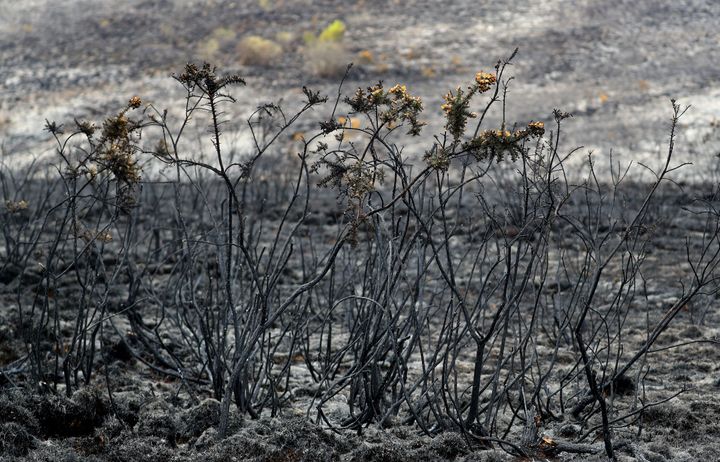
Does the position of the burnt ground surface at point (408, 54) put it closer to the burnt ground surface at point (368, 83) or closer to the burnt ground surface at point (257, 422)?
the burnt ground surface at point (368, 83)

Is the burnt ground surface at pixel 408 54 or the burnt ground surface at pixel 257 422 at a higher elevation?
the burnt ground surface at pixel 408 54

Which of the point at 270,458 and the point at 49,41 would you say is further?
the point at 49,41

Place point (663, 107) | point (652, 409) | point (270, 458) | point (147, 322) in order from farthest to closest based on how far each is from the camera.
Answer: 1. point (663, 107)
2. point (147, 322)
3. point (652, 409)
4. point (270, 458)

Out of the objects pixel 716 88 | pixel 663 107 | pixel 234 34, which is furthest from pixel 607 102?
pixel 234 34

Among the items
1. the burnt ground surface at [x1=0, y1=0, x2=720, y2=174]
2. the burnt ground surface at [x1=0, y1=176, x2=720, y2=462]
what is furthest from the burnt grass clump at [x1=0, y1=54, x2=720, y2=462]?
the burnt ground surface at [x1=0, y1=0, x2=720, y2=174]

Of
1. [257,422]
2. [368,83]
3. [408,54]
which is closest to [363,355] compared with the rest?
[257,422]

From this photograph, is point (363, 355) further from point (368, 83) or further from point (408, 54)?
point (408, 54)

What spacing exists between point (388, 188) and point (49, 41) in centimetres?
1130

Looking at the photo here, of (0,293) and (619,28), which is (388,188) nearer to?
(0,293)

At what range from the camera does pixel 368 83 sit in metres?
15.2

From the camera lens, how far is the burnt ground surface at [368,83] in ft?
9.33

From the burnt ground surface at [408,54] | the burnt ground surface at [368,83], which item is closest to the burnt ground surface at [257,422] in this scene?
the burnt ground surface at [368,83]

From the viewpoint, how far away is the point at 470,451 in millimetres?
2732

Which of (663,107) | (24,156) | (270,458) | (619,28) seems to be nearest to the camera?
(270,458)
